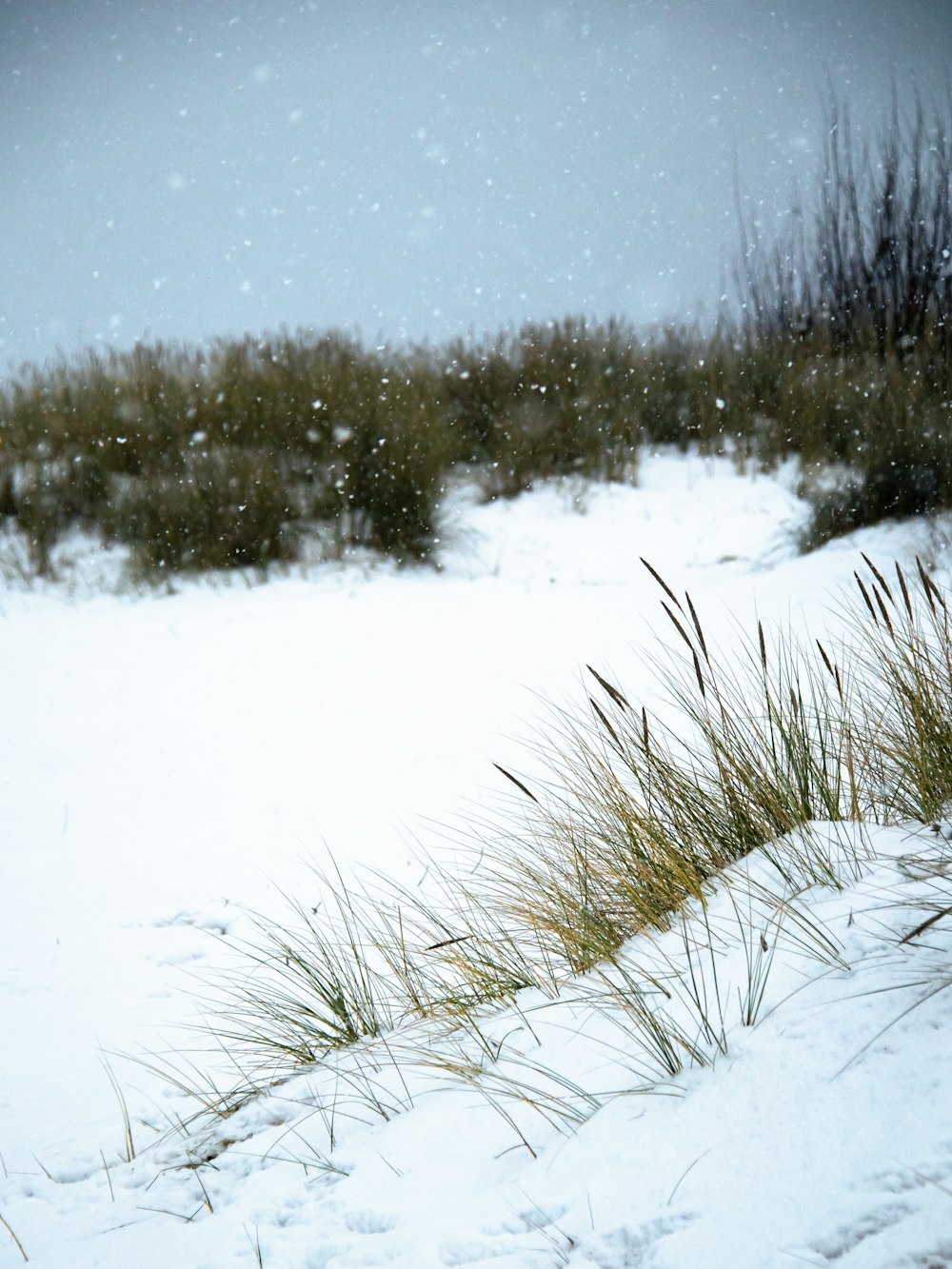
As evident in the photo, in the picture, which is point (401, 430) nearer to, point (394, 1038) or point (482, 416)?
point (482, 416)

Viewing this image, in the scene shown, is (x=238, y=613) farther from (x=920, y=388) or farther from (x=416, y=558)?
(x=920, y=388)

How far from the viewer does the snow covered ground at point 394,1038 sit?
0.89 meters

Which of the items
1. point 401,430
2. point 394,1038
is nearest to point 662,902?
point 394,1038

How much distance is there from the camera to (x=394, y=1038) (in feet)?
5.33

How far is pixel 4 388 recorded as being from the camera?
8602 mm

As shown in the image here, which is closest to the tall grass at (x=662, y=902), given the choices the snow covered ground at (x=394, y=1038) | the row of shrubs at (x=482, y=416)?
the snow covered ground at (x=394, y=1038)

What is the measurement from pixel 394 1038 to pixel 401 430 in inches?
264

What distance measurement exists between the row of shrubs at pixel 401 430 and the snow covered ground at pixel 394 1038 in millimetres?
1259

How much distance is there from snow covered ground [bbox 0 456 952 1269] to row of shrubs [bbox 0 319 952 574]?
1259 mm

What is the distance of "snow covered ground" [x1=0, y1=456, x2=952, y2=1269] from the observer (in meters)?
0.89

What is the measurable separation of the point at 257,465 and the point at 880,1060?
7.30m

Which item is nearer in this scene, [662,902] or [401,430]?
[662,902]

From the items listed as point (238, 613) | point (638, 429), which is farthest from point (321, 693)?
point (638, 429)

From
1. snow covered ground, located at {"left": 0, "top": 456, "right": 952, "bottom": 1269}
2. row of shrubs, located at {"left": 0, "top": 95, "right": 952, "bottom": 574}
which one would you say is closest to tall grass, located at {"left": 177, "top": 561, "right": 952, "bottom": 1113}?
snow covered ground, located at {"left": 0, "top": 456, "right": 952, "bottom": 1269}
